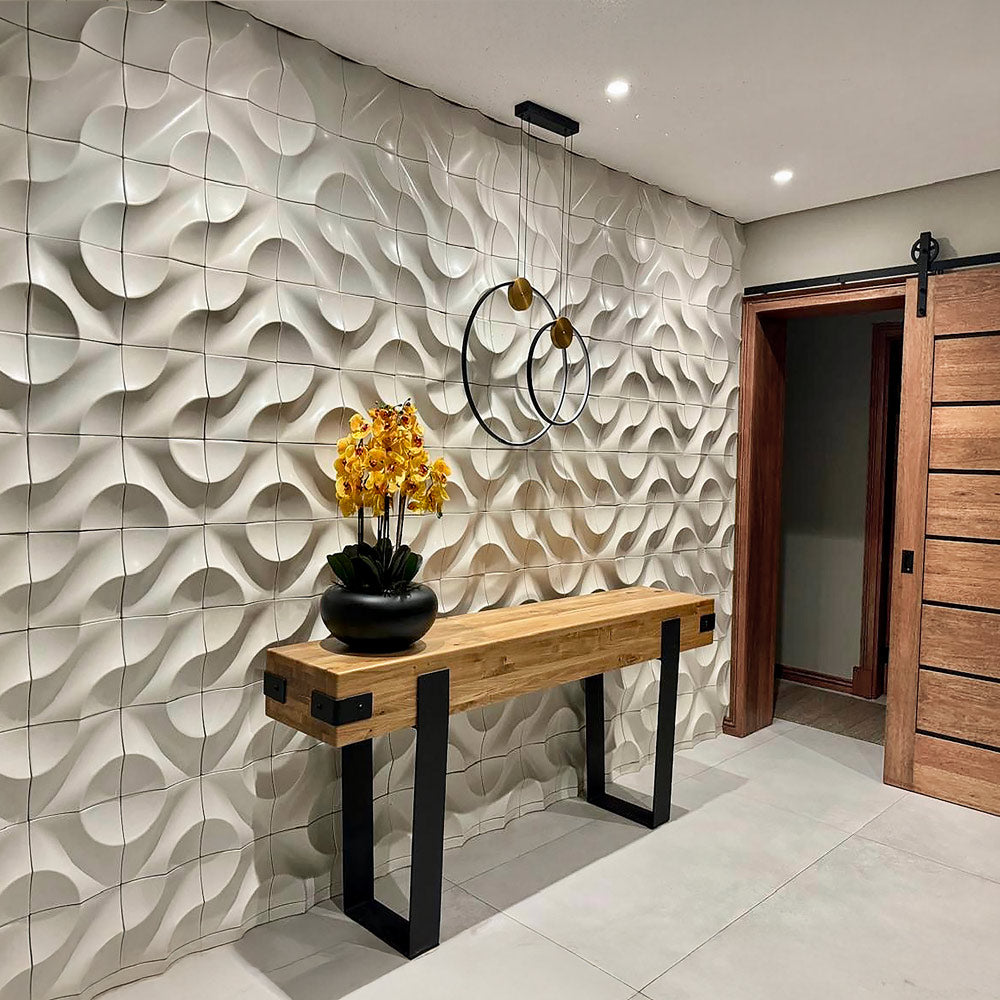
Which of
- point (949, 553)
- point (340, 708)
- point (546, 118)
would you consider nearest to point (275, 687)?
point (340, 708)

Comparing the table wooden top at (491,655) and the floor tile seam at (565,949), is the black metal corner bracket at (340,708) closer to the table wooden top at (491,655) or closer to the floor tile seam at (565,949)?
the table wooden top at (491,655)

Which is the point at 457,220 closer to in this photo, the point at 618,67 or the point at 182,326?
the point at 618,67

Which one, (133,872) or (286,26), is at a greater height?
(286,26)

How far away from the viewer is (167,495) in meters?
2.22

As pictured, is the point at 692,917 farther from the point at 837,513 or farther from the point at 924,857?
the point at 837,513

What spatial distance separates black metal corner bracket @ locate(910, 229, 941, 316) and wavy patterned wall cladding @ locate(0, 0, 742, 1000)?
5.17 feet

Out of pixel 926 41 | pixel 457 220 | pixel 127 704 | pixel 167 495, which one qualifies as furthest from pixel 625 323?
pixel 127 704

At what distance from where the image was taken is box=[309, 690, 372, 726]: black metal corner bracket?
6.93 feet

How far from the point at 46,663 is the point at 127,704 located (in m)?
0.24

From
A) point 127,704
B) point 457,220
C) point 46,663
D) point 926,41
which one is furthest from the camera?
point 457,220

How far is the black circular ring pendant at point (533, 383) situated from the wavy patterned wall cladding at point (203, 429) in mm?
43

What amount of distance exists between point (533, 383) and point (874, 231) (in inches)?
71.5

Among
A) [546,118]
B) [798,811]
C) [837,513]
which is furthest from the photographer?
[837,513]

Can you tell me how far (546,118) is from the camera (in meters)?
2.96
